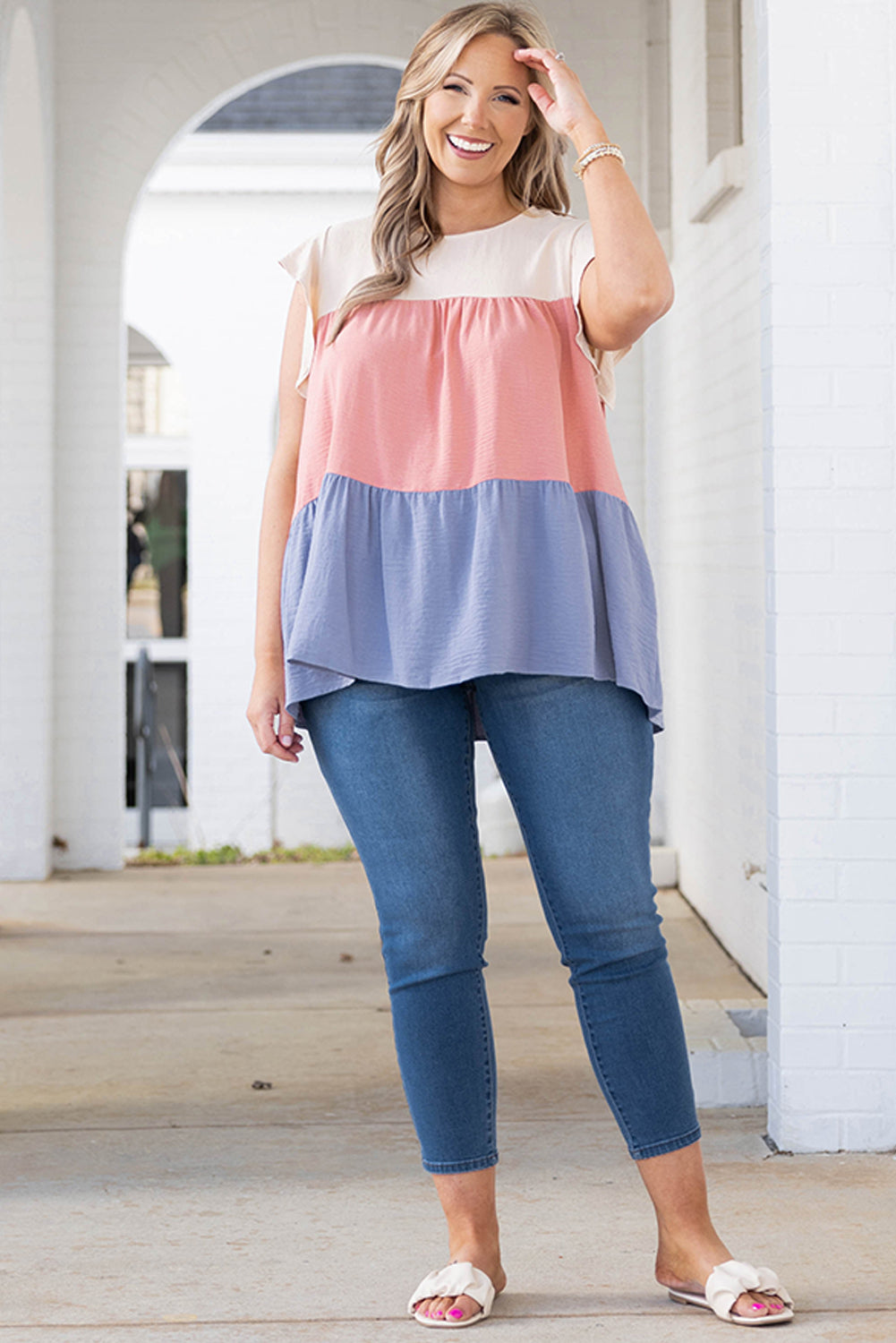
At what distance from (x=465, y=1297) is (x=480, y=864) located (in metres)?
0.52

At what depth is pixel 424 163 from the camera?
1854 mm

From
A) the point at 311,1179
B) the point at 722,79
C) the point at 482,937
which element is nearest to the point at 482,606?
the point at 482,937

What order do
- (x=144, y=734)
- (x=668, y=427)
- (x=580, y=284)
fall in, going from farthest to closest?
(x=144, y=734), (x=668, y=427), (x=580, y=284)

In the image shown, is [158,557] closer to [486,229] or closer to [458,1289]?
[486,229]

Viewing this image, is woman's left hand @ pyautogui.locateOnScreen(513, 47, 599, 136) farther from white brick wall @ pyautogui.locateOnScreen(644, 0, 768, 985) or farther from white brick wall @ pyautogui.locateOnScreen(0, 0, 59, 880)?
white brick wall @ pyautogui.locateOnScreen(0, 0, 59, 880)

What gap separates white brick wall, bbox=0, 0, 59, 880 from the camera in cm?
568

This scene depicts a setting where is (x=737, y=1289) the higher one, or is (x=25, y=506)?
(x=25, y=506)

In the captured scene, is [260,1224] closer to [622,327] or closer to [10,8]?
[622,327]

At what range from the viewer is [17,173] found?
5695mm

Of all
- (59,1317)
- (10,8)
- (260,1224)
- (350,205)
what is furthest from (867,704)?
(350,205)

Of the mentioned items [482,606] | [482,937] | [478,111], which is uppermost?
[478,111]

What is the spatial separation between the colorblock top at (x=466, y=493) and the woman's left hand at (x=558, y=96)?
0.41ft

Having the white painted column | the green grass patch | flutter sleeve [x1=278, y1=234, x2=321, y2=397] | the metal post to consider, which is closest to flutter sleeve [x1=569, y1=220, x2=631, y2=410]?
flutter sleeve [x1=278, y1=234, x2=321, y2=397]

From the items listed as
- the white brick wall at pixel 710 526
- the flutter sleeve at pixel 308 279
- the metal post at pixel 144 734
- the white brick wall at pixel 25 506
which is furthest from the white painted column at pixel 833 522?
the metal post at pixel 144 734
